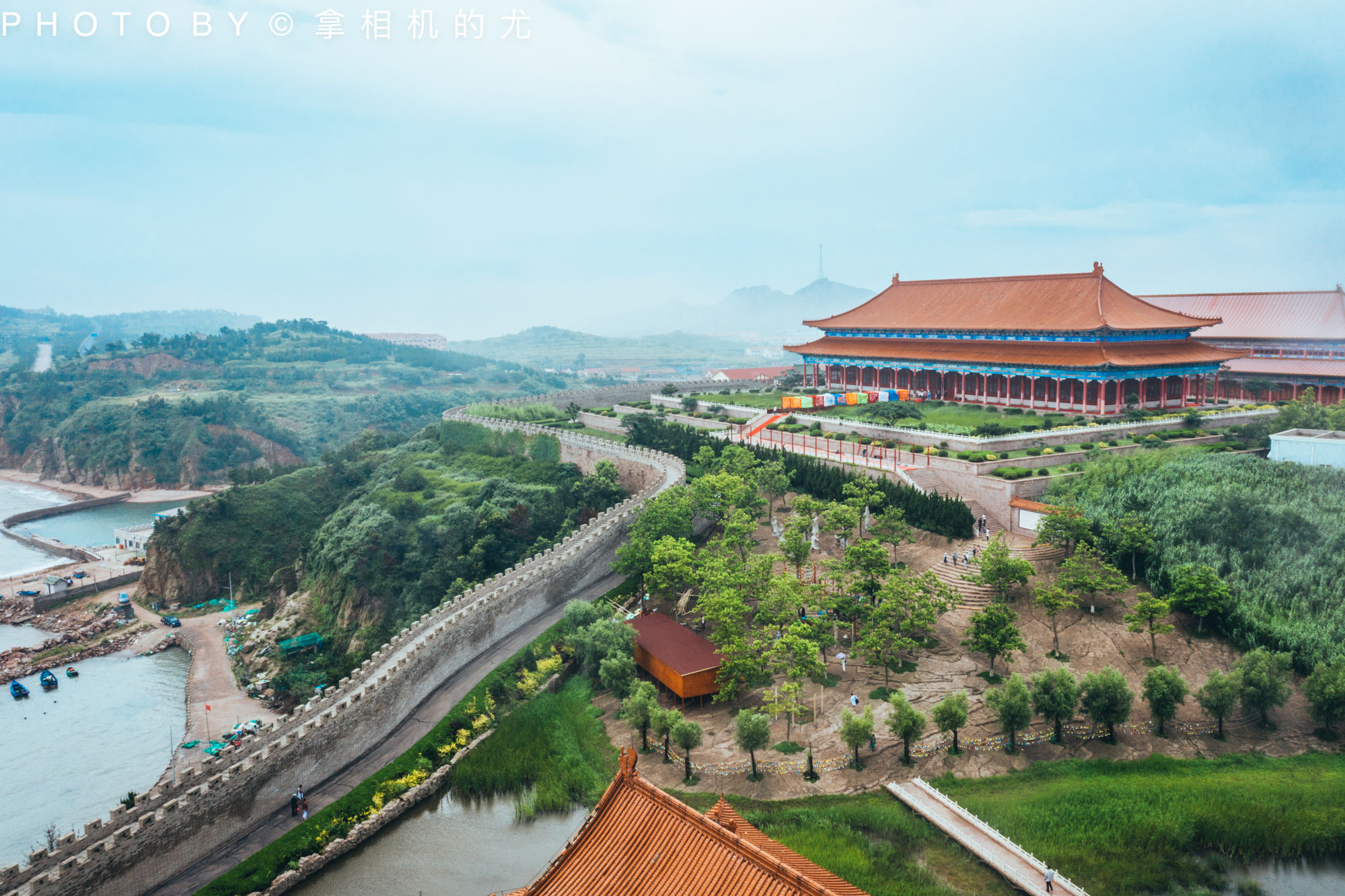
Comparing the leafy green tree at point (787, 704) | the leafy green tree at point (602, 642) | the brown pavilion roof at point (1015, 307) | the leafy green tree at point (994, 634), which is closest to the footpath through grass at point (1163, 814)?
the leafy green tree at point (994, 634)

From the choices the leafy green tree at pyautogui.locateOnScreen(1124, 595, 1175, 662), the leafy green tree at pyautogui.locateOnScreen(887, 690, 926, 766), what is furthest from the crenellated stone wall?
the leafy green tree at pyautogui.locateOnScreen(1124, 595, 1175, 662)

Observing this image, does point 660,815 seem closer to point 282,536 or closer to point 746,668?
point 746,668

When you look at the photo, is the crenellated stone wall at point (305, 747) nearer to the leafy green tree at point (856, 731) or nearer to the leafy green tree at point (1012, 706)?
the leafy green tree at point (856, 731)

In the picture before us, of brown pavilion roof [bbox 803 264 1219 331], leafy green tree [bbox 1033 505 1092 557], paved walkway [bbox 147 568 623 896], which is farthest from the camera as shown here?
brown pavilion roof [bbox 803 264 1219 331]

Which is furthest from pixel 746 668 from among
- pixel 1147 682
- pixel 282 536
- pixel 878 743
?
pixel 282 536

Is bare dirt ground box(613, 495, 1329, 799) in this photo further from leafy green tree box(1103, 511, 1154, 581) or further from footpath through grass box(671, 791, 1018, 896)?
leafy green tree box(1103, 511, 1154, 581)

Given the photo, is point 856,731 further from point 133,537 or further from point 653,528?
point 133,537

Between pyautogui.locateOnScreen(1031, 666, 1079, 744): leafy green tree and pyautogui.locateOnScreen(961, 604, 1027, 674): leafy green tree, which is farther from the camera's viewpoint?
pyautogui.locateOnScreen(961, 604, 1027, 674): leafy green tree
